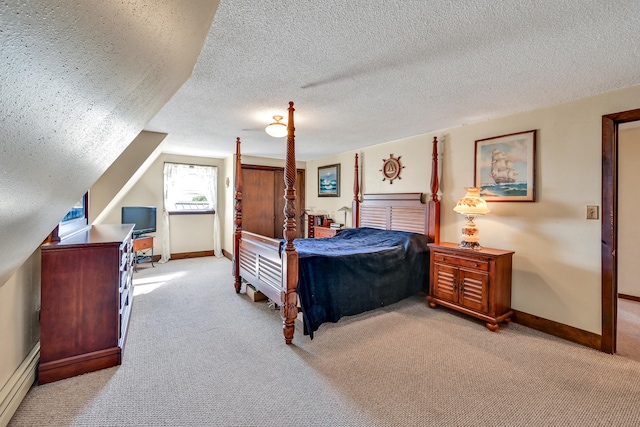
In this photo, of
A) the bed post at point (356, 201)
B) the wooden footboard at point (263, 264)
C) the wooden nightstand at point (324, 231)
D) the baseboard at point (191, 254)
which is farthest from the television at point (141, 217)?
the bed post at point (356, 201)

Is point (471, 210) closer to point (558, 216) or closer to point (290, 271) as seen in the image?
point (558, 216)

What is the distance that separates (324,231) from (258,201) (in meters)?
1.70

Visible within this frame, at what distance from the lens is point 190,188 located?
5.87m

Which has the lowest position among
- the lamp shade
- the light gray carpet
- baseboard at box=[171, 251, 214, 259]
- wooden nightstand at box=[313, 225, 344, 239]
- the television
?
the light gray carpet

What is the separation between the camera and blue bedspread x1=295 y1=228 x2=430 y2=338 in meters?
2.70

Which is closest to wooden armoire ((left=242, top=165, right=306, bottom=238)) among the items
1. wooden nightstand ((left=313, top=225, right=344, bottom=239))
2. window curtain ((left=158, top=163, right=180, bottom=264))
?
wooden nightstand ((left=313, top=225, right=344, bottom=239))

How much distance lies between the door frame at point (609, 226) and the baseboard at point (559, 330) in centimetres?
6

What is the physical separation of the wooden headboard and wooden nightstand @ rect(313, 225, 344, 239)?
352mm

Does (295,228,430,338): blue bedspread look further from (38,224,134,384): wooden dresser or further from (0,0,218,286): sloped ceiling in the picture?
(0,0,218,286): sloped ceiling

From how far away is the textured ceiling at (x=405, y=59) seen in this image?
1422 millimetres

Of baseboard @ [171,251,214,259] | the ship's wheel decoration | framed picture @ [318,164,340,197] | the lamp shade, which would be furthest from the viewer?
baseboard @ [171,251,214,259]

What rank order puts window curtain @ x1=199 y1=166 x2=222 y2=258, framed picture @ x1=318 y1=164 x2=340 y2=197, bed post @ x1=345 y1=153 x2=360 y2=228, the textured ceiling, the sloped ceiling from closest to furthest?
1. the sloped ceiling
2. the textured ceiling
3. bed post @ x1=345 y1=153 x2=360 y2=228
4. framed picture @ x1=318 y1=164 x2=340 y2=197
5. window curtain @ x1=199 y1=166 x2=222 y2=258

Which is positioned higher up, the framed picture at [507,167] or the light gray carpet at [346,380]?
the framed picture at [507,167]

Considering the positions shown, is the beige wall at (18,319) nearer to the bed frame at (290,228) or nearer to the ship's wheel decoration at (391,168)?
the bed frame at (290,228)
